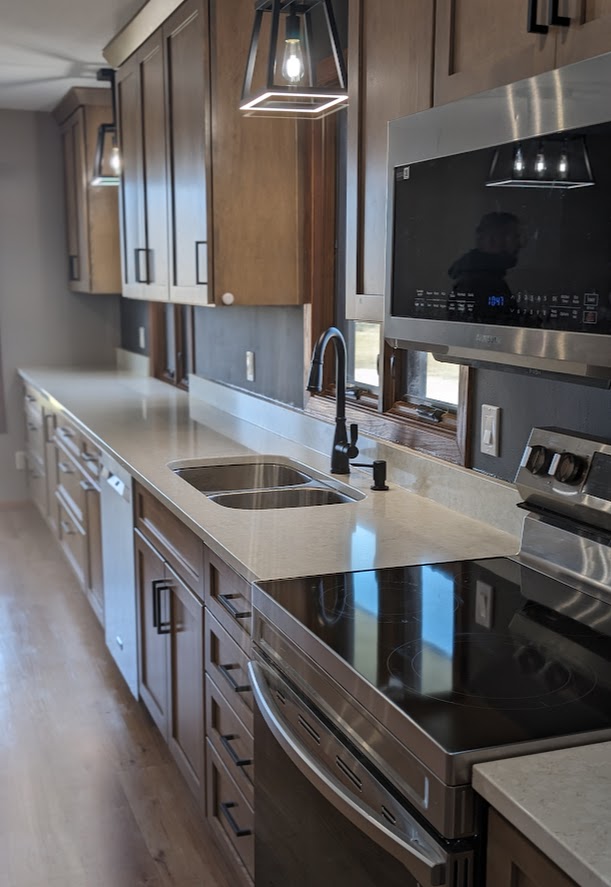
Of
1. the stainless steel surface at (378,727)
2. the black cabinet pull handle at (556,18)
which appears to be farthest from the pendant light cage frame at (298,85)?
the stainless steel surface at (378,727)

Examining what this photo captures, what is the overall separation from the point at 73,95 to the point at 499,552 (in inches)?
166

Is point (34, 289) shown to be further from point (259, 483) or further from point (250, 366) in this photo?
point (259, 483)

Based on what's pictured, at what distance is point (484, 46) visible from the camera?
59.2 inches

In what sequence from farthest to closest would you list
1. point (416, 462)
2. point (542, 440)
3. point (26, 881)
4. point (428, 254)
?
point (416, 462) < point (26, 881) < point (542, 440) < point (428, 254)

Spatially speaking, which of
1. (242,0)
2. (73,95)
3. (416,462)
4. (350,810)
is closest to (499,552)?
(416,462)

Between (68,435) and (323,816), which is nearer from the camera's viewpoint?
(323,816)

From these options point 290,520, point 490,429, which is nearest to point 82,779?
point 290,520

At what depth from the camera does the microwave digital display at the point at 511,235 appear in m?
1.25

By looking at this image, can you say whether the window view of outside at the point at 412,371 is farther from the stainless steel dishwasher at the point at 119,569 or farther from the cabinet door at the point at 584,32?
the cabinet door at the point at 584,32

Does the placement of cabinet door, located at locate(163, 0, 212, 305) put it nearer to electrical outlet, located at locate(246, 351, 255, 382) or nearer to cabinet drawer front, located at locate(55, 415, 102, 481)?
electrical outlet, located at locate(246, 351, 255, 382)

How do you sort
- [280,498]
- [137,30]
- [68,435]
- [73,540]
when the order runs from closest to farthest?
[280,498], [137,30], [68,435], [73,540]

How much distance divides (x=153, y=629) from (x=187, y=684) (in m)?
0.37

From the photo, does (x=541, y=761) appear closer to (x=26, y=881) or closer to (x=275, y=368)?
(x=26, y=881)

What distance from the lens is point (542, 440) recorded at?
1.78 metres
